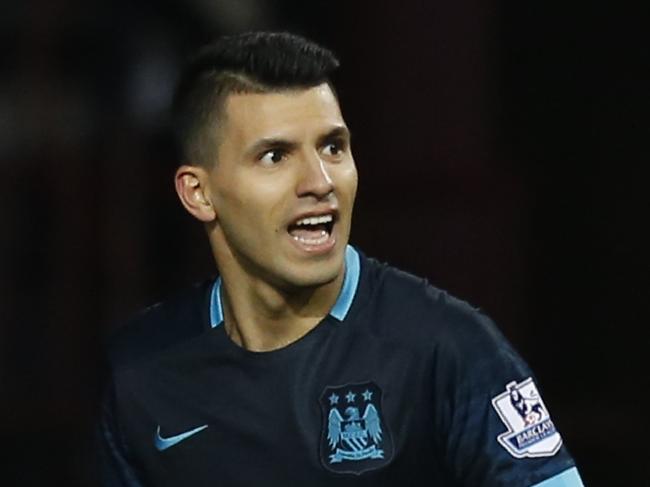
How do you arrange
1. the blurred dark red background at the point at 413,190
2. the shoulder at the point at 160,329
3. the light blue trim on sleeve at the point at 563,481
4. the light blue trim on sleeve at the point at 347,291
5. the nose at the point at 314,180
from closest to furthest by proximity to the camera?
the light blue trim on sleeve at the point at 563,481 → the nose at the point at 314,180 → the light blue trim on sleeve at the point at 347,291 → the shoulder at the point at 160,329 → the blurred dark red background at the point at 413,190

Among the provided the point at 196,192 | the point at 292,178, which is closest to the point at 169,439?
the point at 196,192

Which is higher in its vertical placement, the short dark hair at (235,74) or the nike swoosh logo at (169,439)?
the short dark hair at (235,74)

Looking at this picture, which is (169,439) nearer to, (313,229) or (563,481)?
(313,229)

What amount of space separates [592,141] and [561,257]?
441mm

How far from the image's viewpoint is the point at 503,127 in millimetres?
6406

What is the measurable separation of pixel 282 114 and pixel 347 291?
385 mm

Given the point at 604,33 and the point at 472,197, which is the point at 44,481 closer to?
the point at 472,197

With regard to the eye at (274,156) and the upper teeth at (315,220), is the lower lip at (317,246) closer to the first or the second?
the upper teeth at (315,220)

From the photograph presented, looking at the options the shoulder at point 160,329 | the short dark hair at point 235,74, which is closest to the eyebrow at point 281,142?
the short dark hair at point 235,74

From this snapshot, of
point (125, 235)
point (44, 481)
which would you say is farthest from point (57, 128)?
point (44, 481)

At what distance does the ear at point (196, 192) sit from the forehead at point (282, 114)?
0.15 meters

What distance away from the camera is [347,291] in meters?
3.47

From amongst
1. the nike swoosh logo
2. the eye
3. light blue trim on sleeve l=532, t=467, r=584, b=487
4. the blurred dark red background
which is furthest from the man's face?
the blurred dark red background

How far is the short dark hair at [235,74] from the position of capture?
133 inches
